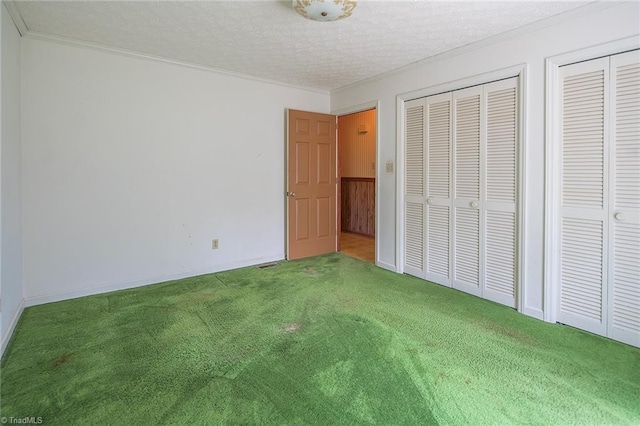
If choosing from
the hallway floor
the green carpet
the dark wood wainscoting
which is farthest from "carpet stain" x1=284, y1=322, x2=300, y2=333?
the dark wood wainscoting

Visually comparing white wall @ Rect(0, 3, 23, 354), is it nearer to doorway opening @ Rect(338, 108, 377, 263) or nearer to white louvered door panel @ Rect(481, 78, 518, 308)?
white louvered door panel @ Rect(481, 78, 518, 308)

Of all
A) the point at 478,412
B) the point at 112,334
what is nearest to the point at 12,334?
the point at 112,334

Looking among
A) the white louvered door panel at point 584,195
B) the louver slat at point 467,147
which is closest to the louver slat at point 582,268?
the white louvered door panel at point 584,195

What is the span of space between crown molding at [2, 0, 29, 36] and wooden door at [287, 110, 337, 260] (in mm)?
2675

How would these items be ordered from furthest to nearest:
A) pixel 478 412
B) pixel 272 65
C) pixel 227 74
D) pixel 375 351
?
pixel 227 74
pixel 272 65
pixel 375 351
pixel 478 412

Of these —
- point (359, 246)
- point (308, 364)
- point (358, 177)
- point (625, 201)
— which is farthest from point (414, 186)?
point (358, 177)

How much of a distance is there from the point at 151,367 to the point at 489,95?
11.3ft

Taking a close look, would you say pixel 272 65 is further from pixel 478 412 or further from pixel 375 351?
pixel 478 412

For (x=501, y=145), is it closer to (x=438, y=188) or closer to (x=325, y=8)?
(x=438, y=188)

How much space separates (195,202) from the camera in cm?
378

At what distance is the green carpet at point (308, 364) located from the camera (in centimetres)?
162

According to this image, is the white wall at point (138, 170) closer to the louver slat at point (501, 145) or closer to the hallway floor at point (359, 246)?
the hallway floor at point (359, 246)

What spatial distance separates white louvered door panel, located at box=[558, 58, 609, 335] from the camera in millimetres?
2344

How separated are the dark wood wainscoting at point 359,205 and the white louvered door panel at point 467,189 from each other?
2723mm
